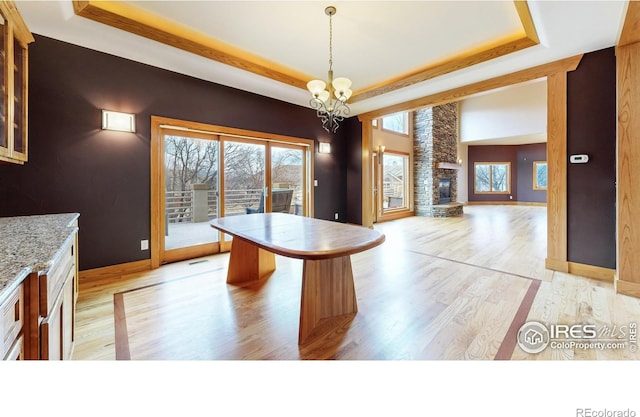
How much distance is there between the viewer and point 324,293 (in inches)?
80.9

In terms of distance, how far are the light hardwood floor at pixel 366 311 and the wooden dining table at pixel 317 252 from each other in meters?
0.15

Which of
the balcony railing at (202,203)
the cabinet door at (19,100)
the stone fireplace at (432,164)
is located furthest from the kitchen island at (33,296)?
the stone fireplace at (432,164)

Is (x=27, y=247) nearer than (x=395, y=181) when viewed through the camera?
Yes

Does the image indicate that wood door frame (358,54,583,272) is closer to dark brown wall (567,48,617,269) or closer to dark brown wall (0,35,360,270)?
dark brown wall (567,48,617,269)

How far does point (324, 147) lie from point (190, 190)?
2744 millimetres

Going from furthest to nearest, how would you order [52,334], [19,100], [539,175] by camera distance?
[539,175], [19,100], [52,334]

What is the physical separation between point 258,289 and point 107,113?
2582 mm

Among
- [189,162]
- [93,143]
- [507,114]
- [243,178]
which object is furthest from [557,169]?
[507,114]

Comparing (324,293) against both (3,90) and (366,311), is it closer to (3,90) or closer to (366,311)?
(366,311)

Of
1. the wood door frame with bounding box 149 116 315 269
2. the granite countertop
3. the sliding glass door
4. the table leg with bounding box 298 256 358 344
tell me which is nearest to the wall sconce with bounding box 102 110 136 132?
the wood door frame with bounding box 149 116 315 269

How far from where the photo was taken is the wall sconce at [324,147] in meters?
5.39
